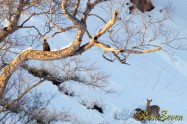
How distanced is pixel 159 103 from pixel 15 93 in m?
7.93

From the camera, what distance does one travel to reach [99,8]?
19203 millimetres

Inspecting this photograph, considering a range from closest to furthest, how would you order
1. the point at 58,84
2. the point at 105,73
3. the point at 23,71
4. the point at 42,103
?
the point at 42,103 → the point at 23,71 → the point at 58,84 → the point at 105,73

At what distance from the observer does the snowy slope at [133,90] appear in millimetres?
14430

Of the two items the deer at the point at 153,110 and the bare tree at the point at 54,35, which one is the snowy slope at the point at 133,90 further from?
the bare tree at the point at 54,35

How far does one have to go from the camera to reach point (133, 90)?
16.9 metres

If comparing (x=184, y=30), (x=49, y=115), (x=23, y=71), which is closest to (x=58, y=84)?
(x=23, y=71)

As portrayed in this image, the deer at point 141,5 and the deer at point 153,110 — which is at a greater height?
the deer at point 141,5

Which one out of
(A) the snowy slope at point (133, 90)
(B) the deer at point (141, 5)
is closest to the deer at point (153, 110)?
(A) the snowy slope at point (133, 90)

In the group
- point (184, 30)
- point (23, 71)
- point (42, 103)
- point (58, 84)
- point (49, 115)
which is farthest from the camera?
point (184, 30)

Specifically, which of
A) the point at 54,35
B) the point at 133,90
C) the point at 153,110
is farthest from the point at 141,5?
the point at 54,35

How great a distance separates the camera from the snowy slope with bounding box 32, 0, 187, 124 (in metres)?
14.4

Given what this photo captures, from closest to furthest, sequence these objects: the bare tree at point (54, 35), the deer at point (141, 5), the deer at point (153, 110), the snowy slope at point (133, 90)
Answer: the bare tree at point (54, 35)
the snowy slope at point (133, 90)
the deer at point (153, 110)
the deer at point (141, 5)

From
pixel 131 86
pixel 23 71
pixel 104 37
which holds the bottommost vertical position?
pixel 23 71

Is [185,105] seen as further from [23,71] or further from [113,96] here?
[23,71]
